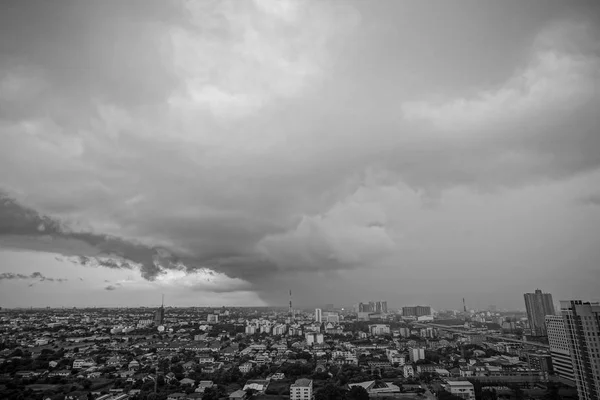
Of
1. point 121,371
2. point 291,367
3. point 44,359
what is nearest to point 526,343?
point 291,367

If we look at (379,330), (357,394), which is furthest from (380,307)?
(357,394)

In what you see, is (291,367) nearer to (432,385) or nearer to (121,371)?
(432,385)

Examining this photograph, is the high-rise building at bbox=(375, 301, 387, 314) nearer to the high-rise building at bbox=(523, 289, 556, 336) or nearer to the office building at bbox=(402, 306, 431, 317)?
the office building at bbox=(402, 306, 431, 317)

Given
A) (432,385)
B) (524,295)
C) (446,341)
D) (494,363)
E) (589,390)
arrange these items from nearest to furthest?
(589,390), (432,385), (494,363), (446,341), (524,295)

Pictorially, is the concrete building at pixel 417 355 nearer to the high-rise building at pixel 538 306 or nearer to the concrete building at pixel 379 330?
the concrete building at pixel 379 330

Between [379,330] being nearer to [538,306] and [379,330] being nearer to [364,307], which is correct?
[538,306]

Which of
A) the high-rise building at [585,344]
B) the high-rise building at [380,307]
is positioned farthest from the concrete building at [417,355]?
the high-rise building at [380,307]

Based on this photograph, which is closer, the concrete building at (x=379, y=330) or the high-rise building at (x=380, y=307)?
the concrete building at (x=379, y=330)
